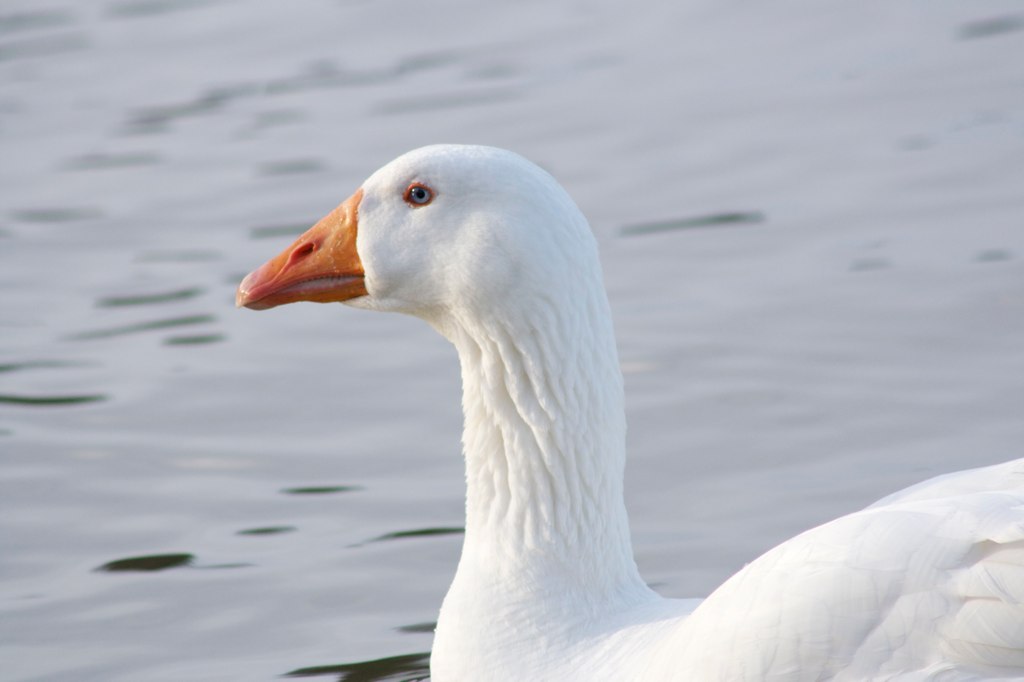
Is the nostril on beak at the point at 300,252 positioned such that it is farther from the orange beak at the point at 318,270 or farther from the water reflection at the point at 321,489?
the water reflection at the point at 321,489

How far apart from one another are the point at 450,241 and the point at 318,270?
603 mm

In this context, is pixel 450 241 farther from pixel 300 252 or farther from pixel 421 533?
pixel 421 533

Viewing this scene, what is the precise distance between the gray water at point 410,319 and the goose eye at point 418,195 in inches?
75.6

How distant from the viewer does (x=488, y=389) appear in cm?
577

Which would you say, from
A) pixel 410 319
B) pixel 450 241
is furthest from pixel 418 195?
pixel 410 319

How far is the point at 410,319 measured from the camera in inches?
406

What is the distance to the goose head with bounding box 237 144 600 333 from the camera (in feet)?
17.9

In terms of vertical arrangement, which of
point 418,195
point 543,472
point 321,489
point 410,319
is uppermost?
point 418,195

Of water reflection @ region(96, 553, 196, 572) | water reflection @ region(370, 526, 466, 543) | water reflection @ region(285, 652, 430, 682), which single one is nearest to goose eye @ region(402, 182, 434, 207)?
water reflection @ region(285, 652, 430, 682)

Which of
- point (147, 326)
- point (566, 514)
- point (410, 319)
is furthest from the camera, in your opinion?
point (410, 319)

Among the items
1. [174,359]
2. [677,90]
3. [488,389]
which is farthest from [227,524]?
[677,90]

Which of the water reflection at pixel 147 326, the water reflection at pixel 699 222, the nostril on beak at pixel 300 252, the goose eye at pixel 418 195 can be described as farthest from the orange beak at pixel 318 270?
the water reflection at pixel 699 222

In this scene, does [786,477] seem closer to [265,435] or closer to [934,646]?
[265,435]

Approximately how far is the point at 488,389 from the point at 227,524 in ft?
8.52
